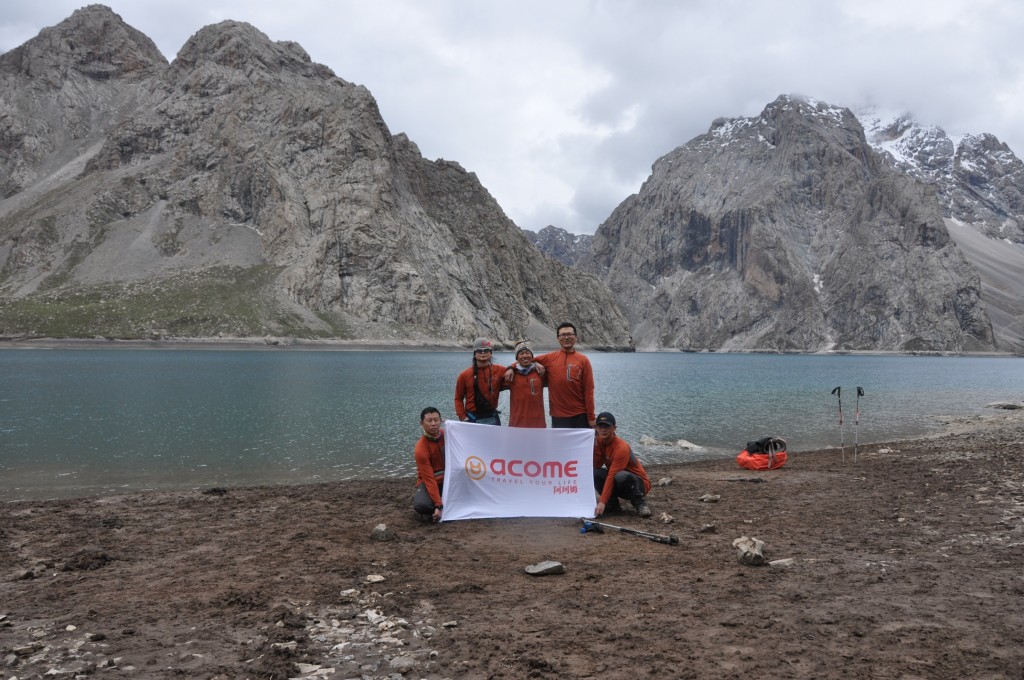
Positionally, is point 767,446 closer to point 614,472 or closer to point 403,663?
point 614,472

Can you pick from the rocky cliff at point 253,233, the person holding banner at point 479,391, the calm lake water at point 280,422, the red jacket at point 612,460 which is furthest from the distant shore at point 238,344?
the red jacket at point 612,460

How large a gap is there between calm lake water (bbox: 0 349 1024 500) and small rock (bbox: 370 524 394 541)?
9.75m

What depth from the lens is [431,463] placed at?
12.2 metres

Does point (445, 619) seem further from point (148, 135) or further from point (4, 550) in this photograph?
point (148, 135)

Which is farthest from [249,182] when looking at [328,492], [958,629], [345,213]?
A: [958,629]

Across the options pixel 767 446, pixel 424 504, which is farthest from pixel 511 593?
pixel 767 446

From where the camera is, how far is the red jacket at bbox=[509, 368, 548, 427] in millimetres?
12312

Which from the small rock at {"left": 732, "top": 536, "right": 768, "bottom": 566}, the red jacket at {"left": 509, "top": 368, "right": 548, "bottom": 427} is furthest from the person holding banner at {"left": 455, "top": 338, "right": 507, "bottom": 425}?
the small rock at {"left": 732, "top": 536, "right": 768, "bottom": 566}

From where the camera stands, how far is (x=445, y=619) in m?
7.07

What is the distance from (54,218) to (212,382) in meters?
161

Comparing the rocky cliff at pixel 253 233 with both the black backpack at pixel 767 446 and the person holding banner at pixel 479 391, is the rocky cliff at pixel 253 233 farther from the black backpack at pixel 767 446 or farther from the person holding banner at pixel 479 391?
the person holding banner at pixel 479 391

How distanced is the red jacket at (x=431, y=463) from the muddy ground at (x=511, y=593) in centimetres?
68

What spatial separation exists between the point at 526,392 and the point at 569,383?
0.90 meters

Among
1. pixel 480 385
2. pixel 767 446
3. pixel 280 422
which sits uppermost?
pixel 480 385
